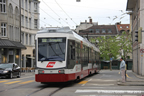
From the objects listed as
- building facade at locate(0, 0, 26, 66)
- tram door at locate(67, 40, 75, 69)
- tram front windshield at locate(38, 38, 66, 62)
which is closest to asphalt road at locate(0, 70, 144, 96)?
tram door at locate(67, 40, 75, 69)

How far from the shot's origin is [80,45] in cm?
1856


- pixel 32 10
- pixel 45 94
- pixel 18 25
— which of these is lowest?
pixel 45 94

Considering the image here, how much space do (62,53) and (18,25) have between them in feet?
101

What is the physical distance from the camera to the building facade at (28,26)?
49638 mm

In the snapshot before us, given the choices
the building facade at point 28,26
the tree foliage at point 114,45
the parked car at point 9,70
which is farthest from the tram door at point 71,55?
the tree foliage at point 114,45

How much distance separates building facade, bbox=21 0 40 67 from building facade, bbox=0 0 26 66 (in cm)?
Result: 470

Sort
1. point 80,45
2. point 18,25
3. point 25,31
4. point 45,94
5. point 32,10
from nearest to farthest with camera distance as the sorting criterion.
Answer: point 45,94
point 80,45
point 18,25
point 25,31
point 32,10

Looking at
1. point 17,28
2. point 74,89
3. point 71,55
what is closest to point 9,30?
point 17,28

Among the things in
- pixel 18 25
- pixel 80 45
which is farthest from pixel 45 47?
pixel 18 25

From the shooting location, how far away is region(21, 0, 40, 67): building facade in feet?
163

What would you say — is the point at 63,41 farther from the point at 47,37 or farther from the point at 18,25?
the point at 18,25

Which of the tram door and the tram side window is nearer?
the tram door

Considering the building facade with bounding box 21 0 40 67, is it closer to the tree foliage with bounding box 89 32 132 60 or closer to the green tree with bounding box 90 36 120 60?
the green tree with bounding box 90 36 120 60

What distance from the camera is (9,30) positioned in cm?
4075
